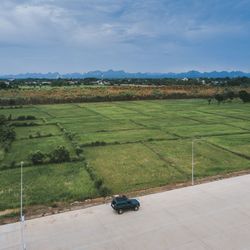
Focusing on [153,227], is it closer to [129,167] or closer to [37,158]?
[129,167]

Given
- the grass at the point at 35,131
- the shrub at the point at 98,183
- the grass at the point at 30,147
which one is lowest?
the grass at the point at 35,131

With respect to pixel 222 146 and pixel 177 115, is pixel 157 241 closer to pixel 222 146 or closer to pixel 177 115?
pixel 222 146

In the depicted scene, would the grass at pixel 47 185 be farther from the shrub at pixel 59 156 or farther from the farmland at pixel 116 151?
the shrub at pixel 59 156

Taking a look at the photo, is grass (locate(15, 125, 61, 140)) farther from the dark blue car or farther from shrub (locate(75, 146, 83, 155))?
the dark blue car

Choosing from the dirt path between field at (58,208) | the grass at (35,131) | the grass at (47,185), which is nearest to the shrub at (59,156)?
the grass at (47,185)

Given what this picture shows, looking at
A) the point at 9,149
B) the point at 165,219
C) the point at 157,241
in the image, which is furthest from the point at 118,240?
the point at 9,149

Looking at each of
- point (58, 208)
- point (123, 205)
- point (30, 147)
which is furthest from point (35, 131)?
point (123, 205)
